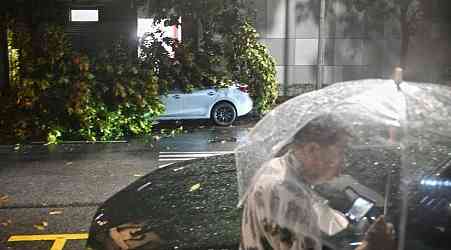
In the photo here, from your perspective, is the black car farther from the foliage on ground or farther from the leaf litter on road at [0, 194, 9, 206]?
the foliage on ground

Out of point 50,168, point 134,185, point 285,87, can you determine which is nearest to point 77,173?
point 50,168

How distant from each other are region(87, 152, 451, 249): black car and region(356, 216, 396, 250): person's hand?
0.59 ft

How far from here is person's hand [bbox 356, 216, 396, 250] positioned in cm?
246

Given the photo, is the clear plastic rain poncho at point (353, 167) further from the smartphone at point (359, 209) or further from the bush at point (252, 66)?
the bush at point (252, 66)

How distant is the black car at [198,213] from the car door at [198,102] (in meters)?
8.29

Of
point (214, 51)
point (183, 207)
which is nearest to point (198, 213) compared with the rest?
point (183, 207)

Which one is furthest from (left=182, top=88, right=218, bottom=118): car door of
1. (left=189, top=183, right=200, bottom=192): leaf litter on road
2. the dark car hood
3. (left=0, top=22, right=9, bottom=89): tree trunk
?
(left=189, top=183, right=200, bottom=192): leaf litter on road

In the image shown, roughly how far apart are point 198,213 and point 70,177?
5.00 metres

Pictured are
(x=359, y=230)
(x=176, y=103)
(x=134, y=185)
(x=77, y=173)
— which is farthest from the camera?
(x=176, y=103)

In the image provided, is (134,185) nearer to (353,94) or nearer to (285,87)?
(353,94)

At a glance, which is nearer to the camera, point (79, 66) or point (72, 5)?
point (79, 66)

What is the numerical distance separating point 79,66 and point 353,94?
9373mm

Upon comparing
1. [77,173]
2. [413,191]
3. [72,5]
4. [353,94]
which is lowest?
[77,173]

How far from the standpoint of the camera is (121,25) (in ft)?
44.6
